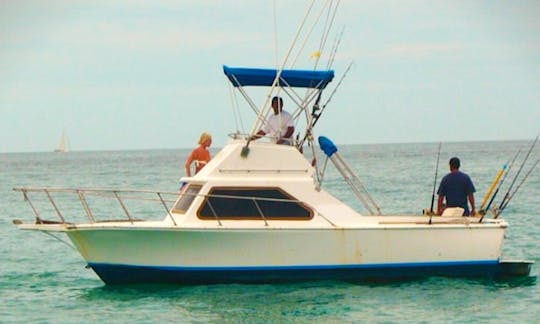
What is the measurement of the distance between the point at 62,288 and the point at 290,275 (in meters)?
4.34

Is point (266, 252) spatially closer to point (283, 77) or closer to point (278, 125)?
point (278, 125)

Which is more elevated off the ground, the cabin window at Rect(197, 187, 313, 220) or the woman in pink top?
the woman in pink top

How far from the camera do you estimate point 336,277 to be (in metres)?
16.3

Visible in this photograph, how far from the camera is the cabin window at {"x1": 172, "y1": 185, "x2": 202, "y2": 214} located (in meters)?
16.4

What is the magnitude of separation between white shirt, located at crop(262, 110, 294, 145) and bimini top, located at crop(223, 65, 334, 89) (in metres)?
0.51

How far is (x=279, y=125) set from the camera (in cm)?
1703

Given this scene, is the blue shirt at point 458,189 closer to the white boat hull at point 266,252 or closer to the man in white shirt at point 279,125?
the white boat hull at point 266,252

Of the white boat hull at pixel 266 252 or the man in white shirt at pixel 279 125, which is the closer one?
the white boat hull at pixel 266 252

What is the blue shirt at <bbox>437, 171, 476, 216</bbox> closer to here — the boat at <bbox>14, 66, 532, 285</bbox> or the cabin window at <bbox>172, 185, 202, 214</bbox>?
the boat at <bbox>14, 66, 532, 285</bbox>

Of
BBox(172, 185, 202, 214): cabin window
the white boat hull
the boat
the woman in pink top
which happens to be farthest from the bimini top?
the white boat hull

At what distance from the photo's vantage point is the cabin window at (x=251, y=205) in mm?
16109

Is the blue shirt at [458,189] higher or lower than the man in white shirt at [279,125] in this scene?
lower

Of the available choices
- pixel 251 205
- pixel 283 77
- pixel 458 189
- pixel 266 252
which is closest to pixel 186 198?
pixel 251 205

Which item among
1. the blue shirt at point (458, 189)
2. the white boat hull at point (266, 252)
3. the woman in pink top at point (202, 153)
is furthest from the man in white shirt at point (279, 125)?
the blue shirt at point (458, 189)
